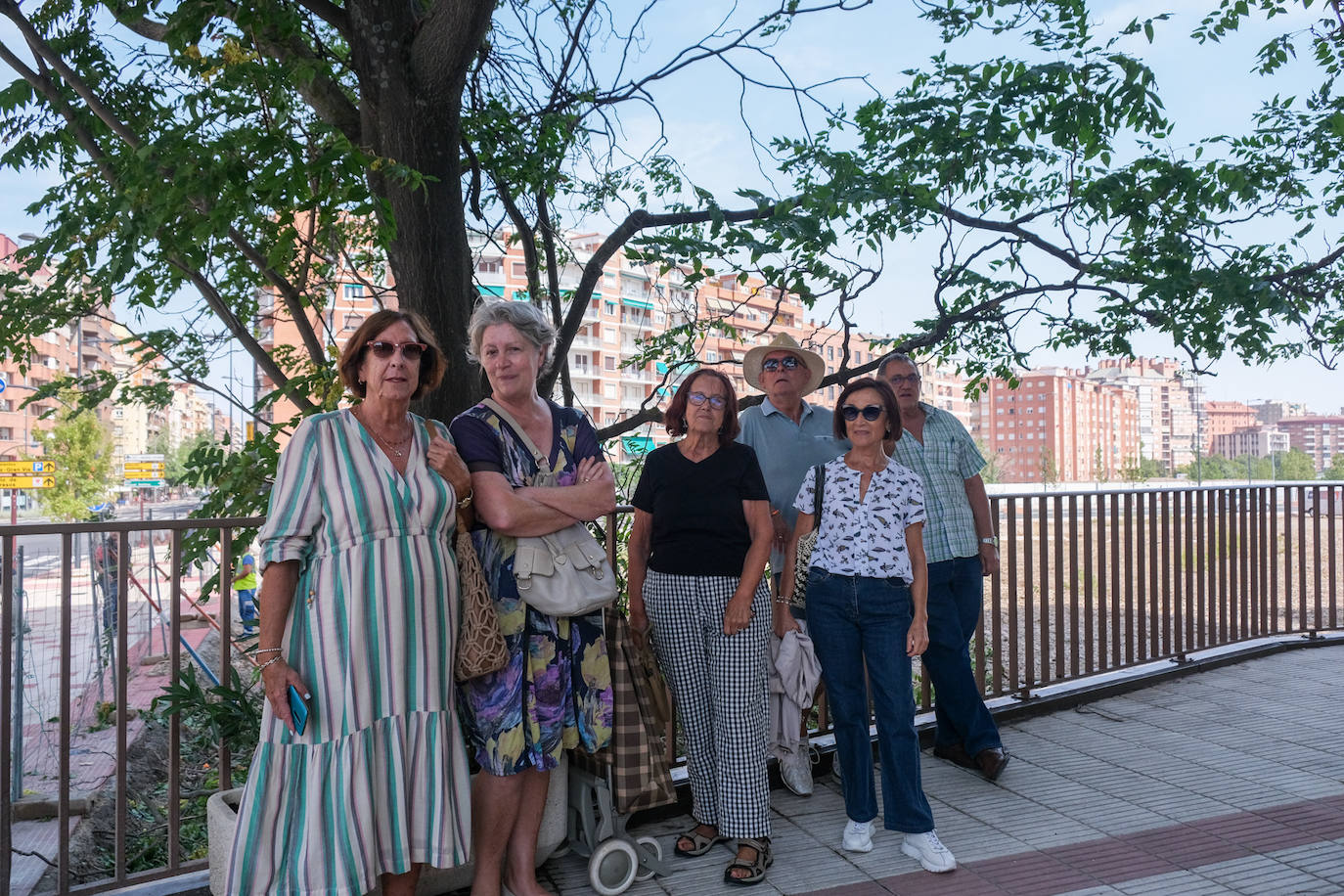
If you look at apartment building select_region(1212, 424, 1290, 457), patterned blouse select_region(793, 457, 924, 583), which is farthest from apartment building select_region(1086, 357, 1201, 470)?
patterned blouse select_region(793, 457, 924, 583)

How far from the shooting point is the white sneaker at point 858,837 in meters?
3.45

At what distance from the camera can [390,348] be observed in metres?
2.68

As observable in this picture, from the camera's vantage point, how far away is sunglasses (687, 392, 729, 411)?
3355 millimetres

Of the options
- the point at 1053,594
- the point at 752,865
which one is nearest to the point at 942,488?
the point at 752,865

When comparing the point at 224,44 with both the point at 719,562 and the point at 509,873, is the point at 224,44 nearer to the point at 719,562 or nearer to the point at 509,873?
the point at 719,562

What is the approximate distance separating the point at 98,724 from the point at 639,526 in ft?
21.0

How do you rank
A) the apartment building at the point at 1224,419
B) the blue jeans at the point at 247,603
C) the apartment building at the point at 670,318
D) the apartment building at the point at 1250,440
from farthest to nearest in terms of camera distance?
the apartment building at the point at 1224,419 < the apartment building at the point at 1250,440 < the blue jeans at the point at 247,603 < the apartment building at the point at 670,318

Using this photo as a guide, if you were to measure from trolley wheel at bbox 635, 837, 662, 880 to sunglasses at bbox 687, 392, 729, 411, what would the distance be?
158 centimetres

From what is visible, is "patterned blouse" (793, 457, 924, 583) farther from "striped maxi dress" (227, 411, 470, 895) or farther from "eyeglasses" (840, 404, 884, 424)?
"striped maxi dress" (227, 411, 470, 895)

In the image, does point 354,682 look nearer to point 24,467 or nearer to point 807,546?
point 807,546

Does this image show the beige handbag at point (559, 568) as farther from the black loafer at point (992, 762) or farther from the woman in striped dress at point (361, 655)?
the black loafer at point (992, 762)

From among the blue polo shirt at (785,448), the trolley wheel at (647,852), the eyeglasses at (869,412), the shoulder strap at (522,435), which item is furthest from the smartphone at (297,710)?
the eyeglasses at (869,412)

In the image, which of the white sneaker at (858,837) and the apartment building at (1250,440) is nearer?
the white sneaker at (858,837)

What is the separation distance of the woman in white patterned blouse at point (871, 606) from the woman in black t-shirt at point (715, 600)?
29 cm
